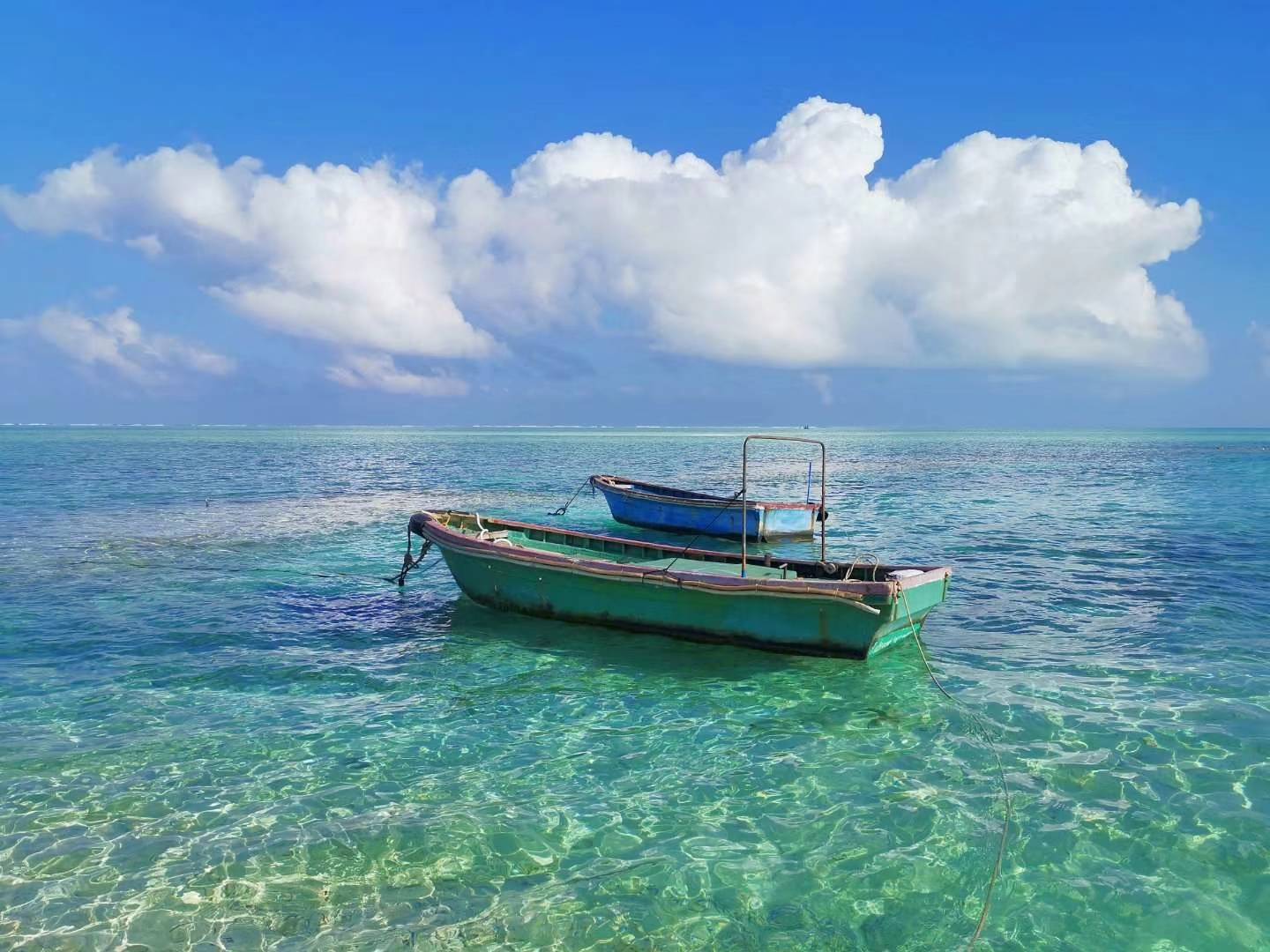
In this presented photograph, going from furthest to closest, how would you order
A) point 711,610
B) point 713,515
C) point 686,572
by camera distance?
point 713,515, point 686,572, point 711,610

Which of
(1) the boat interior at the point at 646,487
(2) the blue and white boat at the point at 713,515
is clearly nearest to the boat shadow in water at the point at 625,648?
(2) the blue and white boat at the point at 713,515

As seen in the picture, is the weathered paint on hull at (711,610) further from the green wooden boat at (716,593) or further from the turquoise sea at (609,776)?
the turquoise sea at (609,776)

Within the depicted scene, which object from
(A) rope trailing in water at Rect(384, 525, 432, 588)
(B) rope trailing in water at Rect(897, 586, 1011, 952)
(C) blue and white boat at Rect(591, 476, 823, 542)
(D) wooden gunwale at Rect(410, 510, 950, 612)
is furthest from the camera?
(C) blue and white boat at Rect(591, 476, 823, 542)

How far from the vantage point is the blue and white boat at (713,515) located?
25.1 metres

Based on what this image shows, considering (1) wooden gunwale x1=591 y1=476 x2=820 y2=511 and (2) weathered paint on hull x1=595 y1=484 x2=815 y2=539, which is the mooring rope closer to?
(1) wooden gunwale x1=591 y1=476 x2=820 y2=511

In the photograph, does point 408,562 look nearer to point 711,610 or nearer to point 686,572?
point 686,572

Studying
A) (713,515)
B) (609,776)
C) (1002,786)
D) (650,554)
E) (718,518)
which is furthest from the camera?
(713,515)

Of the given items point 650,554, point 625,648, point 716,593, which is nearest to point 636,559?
point 650,554

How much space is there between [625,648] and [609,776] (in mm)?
4417

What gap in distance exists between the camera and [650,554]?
16484mm

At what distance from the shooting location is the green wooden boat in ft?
37.0

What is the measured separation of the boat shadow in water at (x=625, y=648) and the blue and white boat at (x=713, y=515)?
11454mm

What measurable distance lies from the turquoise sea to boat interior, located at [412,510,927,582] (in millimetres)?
1585

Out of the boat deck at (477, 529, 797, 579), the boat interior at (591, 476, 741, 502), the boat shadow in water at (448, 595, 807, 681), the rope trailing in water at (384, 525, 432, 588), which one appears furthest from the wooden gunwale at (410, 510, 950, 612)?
the boat interior at (591, 476, 741, 502)
